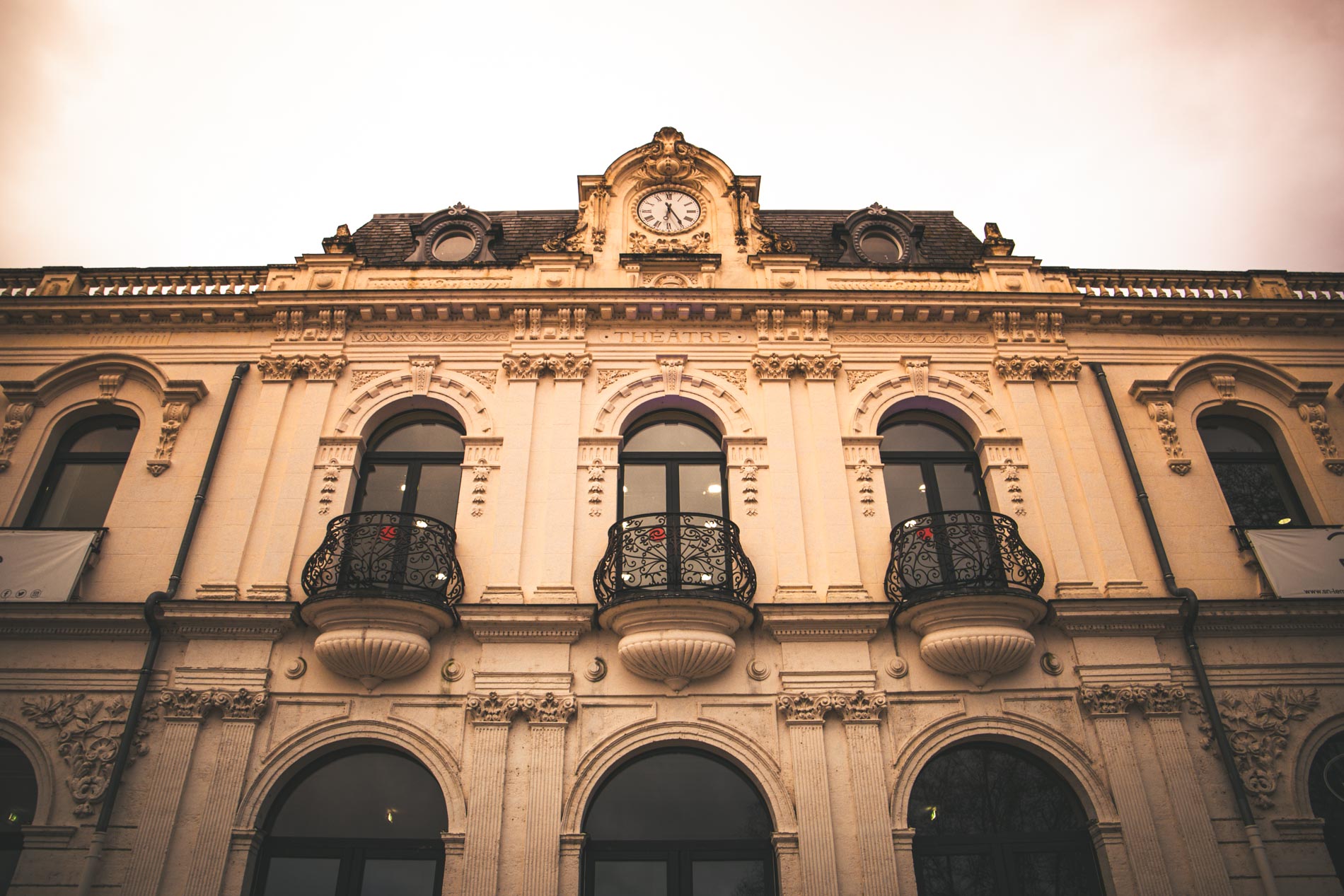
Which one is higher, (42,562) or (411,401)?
(411,401)

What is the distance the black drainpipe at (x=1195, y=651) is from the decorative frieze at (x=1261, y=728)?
10cm

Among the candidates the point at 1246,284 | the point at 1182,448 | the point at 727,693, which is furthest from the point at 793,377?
the point at 1246,284

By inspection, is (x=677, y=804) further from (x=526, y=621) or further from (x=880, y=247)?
(x=880, y=247)

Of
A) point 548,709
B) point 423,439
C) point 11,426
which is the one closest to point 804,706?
point 548,709

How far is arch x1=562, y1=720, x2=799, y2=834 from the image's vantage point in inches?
370

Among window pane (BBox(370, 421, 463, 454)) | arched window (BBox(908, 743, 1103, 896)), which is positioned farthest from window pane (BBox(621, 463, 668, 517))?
arched window (BBox(908, 743, 1103, 896))

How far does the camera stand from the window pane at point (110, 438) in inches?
497

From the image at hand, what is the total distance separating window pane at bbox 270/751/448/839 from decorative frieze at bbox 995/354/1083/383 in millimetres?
10018

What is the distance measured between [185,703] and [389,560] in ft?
9.24

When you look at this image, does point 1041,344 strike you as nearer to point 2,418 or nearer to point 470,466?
point 470,466

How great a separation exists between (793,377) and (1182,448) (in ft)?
19.0

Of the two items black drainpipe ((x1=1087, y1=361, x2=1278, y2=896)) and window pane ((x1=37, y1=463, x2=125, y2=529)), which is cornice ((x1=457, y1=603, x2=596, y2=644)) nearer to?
window pane ((x1=37, y1=463, x2=125, y2=529))

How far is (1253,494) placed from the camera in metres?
12.2

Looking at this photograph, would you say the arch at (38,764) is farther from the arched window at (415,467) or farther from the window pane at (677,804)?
the window pane at (677,804)
